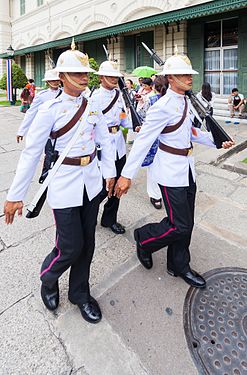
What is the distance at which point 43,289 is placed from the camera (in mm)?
2385

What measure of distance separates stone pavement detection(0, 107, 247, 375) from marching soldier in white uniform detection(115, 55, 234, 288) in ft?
1.30

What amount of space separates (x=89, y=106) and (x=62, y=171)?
535 millimetres

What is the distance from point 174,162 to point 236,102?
874cm

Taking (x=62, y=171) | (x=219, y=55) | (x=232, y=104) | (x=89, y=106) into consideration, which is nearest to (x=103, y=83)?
(x=89, y=106)

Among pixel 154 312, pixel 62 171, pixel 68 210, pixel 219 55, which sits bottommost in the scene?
pixel 154 312

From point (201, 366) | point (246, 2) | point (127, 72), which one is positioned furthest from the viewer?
point (127, 72)

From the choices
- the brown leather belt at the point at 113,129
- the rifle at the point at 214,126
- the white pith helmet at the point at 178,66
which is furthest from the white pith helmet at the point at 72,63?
the brown leather belt at the point at 113,129

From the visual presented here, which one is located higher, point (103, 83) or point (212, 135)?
point (103, 83)

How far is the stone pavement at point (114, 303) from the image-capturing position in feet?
6.44

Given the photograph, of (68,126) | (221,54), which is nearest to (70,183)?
(68,126)

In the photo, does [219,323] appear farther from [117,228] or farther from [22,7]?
[22,7]

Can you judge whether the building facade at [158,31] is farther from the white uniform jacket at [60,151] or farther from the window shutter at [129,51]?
the white uniform jacket at [60,151]

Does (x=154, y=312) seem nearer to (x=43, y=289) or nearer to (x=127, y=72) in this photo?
(x=43, y=289)

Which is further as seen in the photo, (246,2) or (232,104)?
(232,104)
